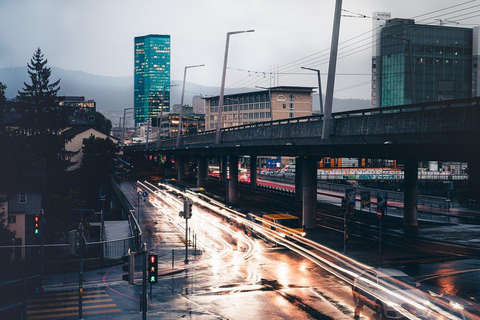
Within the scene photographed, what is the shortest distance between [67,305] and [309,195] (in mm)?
28727

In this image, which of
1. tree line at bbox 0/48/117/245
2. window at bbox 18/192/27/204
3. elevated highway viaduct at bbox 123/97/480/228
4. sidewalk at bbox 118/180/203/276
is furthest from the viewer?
window at bbox 18/192/27/204

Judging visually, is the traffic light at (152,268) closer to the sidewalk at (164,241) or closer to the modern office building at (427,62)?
the sidewalk at (164,241)

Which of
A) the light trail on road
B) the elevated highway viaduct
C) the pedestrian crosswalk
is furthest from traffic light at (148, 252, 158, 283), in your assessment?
the elevated highway viaduct

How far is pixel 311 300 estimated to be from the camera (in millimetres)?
21984

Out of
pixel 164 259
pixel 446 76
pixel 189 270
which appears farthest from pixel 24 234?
pixel 446 76

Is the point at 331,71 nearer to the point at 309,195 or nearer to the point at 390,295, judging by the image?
the point at 309,195

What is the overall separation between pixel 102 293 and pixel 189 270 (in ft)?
20.9

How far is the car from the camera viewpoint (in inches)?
725

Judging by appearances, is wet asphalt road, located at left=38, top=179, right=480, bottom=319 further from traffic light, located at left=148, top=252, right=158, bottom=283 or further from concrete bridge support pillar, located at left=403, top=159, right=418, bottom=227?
concrete bridge support pillar, located at left=403, top=159, right=418, bottom=227

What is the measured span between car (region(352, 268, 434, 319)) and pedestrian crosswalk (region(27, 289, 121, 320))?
10.1 meters

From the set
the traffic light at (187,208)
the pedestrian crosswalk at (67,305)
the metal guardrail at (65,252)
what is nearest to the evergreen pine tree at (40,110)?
the metal guardrail at (65,252)

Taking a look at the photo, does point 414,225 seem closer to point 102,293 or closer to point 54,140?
point 102,293

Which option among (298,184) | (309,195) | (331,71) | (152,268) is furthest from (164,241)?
(298,184)

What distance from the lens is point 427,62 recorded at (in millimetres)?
162000
